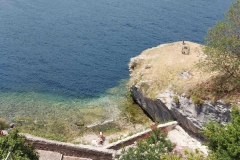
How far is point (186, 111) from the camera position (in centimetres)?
3209

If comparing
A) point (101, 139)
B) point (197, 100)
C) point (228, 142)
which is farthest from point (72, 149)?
point (228, 142)

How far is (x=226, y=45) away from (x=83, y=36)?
36671 mm

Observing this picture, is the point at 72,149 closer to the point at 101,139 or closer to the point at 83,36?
the point at 101,139

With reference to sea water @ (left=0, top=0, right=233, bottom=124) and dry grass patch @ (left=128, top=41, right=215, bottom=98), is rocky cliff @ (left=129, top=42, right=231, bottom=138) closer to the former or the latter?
dry grass patch @ (left=128, top=41, right=215, bottom=98)

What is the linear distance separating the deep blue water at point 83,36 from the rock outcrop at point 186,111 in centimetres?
1233

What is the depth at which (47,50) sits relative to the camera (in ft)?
181

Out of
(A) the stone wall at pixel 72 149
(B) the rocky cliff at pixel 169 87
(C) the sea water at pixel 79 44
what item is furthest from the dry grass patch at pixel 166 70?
(A) the stone wall at pixel 72 149

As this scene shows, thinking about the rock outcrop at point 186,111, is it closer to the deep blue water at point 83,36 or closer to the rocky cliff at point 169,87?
the rocky cliff at point 169,87

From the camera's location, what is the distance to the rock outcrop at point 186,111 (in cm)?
2939

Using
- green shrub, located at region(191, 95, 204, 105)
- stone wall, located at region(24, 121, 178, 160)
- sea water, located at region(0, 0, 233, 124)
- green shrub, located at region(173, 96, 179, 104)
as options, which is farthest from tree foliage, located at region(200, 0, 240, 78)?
sea water, located at region(0, 0, 233, 124)

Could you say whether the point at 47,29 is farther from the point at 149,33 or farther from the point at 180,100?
the point at 180,100

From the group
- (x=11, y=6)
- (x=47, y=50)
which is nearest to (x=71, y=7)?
(x=11, y=6)

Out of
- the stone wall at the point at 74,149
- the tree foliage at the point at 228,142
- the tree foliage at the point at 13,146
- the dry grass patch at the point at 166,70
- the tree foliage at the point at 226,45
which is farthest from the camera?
the dry grass patch at the point at 166,70

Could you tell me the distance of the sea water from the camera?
43031 mm
